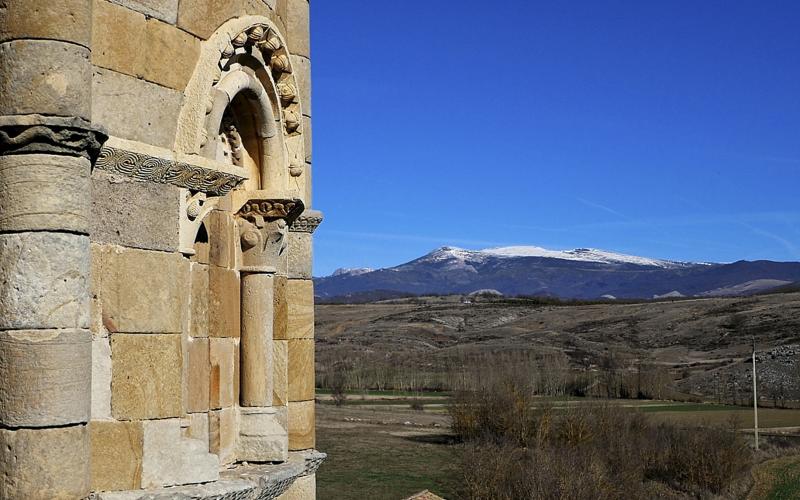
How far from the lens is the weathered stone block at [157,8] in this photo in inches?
236

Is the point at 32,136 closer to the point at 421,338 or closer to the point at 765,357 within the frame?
the point at 765,357

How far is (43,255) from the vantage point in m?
5.10

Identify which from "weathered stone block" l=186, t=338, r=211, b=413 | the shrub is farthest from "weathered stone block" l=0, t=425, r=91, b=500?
the shrub

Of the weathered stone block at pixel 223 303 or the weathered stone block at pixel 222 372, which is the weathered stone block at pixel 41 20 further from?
the weathered stone block at pixel 222 372

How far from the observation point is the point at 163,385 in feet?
19.7

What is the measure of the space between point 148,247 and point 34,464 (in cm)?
145

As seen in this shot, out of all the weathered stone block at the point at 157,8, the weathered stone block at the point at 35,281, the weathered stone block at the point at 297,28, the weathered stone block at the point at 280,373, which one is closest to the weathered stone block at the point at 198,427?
the weathered stone block at the point at 280,373

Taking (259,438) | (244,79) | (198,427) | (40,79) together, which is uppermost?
(244,79)

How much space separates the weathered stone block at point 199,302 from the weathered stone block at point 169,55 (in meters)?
1.46

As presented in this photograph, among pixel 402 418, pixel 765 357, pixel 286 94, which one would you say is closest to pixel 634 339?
pixel 765 357

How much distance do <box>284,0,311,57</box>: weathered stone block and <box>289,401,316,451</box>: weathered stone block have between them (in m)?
2.92

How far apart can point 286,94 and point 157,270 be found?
7.75ft

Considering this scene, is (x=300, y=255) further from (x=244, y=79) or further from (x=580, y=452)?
(x=580, y=452)

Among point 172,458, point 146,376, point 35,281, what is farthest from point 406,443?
point 35,281
